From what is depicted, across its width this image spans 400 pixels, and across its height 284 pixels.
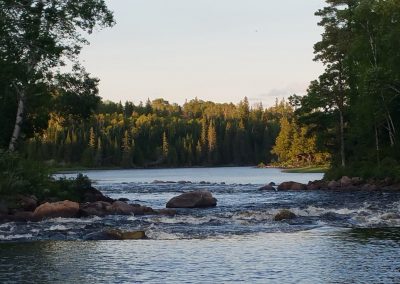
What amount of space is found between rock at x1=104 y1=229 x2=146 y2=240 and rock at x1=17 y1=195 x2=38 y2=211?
1009cm

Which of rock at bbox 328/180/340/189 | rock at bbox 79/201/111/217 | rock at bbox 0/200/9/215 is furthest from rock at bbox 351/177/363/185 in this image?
rock at bbox 0/200/9/215

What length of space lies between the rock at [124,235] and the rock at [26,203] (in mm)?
10092

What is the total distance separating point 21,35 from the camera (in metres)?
32.2

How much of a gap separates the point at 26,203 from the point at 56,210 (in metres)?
2.89

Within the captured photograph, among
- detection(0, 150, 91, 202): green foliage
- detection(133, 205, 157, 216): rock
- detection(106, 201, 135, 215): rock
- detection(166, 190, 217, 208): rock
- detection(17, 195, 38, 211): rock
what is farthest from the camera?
detection(166, 190, 217, 208): rock

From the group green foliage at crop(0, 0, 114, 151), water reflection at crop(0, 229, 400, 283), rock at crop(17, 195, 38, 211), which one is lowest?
water reflection at crop(0, 229, 400, 283)

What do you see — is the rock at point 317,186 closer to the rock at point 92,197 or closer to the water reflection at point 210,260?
the rock at point 92,197

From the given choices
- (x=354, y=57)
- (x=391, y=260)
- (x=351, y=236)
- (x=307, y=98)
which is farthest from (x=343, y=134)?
(x=391, y=260)

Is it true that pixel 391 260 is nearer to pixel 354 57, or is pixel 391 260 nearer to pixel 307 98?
pixel 354 57

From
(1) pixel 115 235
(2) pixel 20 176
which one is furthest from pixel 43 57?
(1) pixel 115 235

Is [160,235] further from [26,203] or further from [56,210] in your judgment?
[26,203]

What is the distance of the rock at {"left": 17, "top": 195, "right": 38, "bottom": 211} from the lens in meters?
31.7

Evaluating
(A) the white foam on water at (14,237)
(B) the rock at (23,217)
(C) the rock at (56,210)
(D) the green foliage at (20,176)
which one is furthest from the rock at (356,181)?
(A) the white foam on water at (14,237)

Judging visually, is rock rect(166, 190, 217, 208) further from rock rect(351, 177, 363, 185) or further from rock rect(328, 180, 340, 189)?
rock rect(351, 177, 363, 185)
